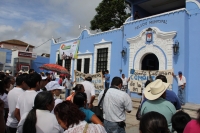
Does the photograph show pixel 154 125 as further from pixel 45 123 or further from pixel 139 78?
pixel 139 78

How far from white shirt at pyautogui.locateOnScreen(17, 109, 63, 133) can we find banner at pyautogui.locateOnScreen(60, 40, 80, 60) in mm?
14038

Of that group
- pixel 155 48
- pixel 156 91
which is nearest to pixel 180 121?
pixel 156 91

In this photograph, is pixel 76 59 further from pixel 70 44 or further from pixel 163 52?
pixel 163 52

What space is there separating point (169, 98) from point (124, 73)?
8.73 metres

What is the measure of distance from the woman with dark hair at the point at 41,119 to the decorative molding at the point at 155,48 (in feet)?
27.8

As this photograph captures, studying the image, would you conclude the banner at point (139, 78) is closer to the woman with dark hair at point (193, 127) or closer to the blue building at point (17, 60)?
the woman with dark hair at point (193, 127)

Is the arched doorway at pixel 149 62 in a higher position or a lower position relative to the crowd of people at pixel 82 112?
higher

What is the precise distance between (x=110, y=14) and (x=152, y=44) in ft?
49.4

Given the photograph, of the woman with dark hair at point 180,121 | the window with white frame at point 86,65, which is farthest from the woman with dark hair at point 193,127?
the window with white frame at point 86,65

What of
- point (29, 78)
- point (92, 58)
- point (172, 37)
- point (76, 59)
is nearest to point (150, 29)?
point (172, 37)

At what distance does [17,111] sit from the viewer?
284 centimetres

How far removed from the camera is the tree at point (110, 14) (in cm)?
2395

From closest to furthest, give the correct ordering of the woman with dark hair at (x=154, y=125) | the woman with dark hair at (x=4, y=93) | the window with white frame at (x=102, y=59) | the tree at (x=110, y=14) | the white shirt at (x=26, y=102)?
the woman with dark hair at (x=154, y=125), the white shirt at (x=26, y=102), the woman with dark hair at (x=4, y=93), the window with white frame at (x=102, y=59), the tree at (x=110, y=14)

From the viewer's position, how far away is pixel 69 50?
55.2ft
